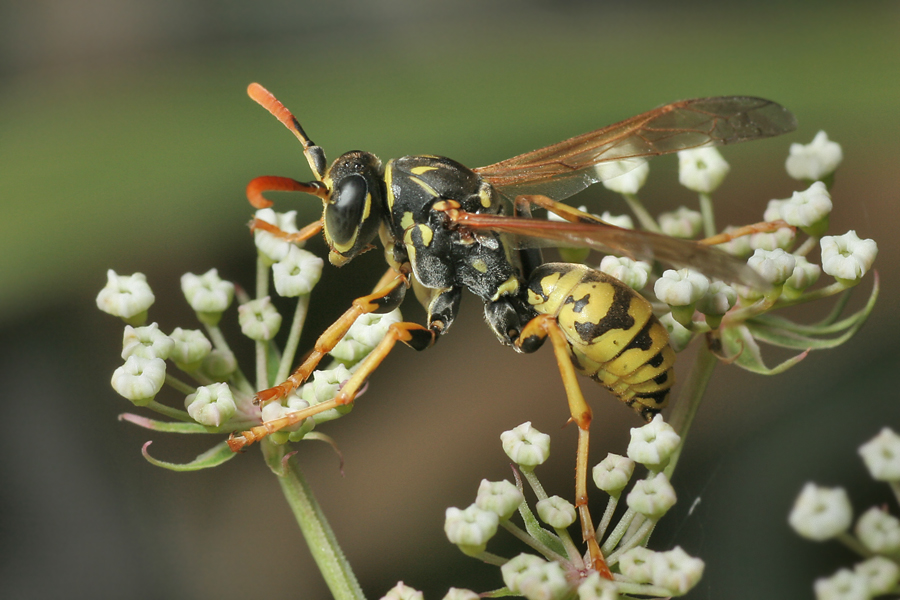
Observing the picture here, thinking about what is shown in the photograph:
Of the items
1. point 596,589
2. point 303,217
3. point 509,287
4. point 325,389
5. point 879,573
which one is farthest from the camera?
point 303,217

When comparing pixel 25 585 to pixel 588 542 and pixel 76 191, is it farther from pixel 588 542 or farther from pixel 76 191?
pixel 588 542

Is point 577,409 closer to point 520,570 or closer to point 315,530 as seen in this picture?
point 520,570

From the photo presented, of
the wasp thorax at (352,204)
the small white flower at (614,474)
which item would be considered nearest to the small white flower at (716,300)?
the small white flower at (614,474)

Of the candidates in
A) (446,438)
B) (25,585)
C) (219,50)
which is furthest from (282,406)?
(219,50)

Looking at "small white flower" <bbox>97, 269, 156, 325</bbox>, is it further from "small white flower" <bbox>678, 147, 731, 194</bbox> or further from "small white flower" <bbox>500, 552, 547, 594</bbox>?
"small white flower" <bbox>678, 147, 731, 194</bbox>

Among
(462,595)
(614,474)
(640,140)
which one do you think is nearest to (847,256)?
(640,140)

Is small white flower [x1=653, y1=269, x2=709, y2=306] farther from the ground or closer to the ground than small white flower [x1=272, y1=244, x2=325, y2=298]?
closer to the ground

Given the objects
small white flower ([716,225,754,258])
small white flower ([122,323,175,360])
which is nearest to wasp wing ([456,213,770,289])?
small white flower ([716,225,754,258])
